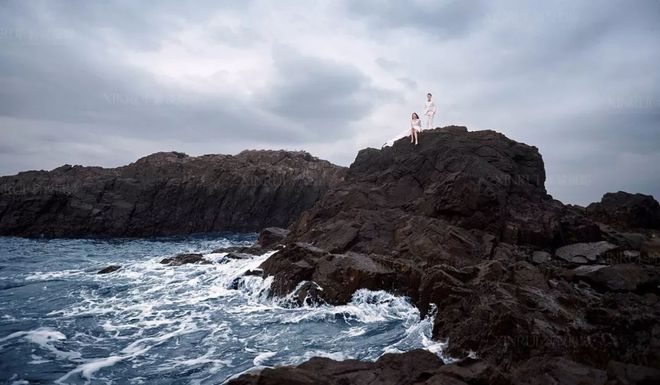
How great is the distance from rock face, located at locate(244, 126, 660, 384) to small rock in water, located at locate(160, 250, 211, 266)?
17.8 ft

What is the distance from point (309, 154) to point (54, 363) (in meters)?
58.9

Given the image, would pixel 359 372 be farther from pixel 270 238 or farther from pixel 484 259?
pixel 270 238

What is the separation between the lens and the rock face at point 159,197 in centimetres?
4538

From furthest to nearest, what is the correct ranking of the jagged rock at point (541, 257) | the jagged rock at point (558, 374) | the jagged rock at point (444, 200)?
the jagged rock at point (444, 200), the jagged rock at point (541, 257), the jagged rock at point (558, 374)

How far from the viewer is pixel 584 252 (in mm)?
18312

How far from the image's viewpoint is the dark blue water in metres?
9.95

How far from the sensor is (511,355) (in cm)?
895

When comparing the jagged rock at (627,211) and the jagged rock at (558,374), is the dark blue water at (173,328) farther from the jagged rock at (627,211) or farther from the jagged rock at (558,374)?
the jagged rock at (627,211)

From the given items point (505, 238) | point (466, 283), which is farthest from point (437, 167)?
point (466, 283)

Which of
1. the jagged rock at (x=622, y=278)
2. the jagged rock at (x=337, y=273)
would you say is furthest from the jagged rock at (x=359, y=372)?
the jagged rock at (x=622, y=278)

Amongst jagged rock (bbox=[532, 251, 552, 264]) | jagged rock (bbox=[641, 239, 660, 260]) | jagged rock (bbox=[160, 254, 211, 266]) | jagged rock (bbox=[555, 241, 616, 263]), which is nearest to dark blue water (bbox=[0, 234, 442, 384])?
jagged rock (bbox=[160, 254, 211, 266])

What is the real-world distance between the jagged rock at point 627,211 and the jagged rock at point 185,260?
27001 mm

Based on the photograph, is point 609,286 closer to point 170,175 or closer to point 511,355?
point 511,355

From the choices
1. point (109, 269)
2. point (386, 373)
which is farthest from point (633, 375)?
point (109, 269)
